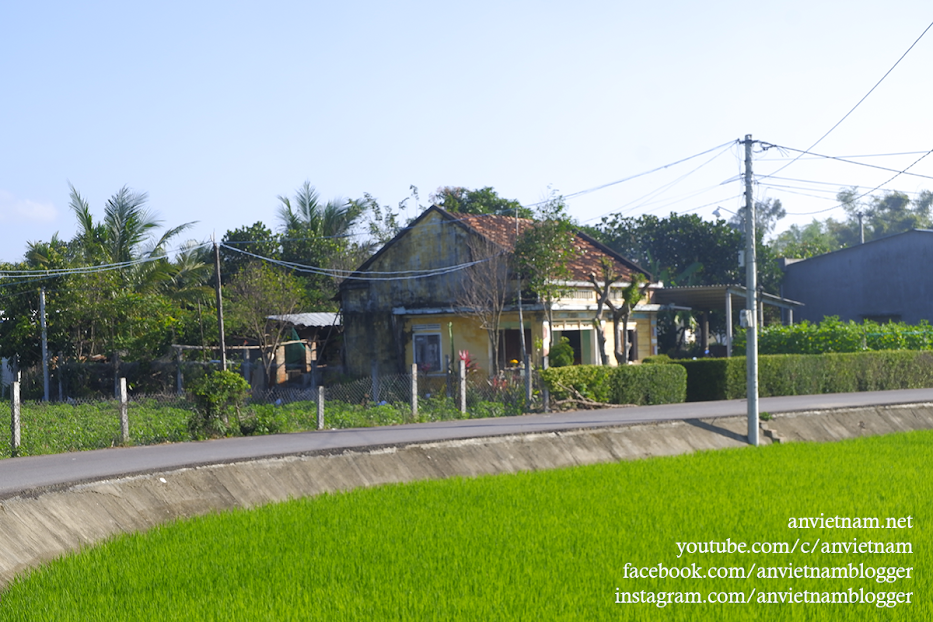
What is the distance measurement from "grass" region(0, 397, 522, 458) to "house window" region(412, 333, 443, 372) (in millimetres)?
6830

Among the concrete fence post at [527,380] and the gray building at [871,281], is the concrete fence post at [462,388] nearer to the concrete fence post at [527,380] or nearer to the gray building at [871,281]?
the concrete fence post at [527,380]

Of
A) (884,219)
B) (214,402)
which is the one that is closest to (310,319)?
(214,402)

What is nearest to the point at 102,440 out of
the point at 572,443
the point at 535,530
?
the point at 572,443

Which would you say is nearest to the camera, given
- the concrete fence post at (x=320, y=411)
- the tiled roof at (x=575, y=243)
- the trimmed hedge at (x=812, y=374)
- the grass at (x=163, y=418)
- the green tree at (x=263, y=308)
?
the grass at (x=163, y=418)

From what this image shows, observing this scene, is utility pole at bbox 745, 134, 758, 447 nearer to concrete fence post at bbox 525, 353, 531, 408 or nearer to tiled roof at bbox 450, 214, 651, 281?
concrete fence post at bbox 525, 353, 531, 408

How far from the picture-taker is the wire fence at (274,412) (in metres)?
15.2

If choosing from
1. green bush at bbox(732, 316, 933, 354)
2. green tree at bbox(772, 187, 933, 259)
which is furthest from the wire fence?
green tree at bbox(772, 187, 933, 259)

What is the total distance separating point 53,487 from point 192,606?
13.3ft

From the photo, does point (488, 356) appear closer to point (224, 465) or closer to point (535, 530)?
point (224, 465)

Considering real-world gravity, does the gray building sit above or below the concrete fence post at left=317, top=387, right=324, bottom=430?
above

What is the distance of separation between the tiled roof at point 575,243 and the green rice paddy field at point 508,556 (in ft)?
52.8

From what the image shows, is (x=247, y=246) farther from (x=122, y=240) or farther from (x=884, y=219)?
(x=884, y=219)

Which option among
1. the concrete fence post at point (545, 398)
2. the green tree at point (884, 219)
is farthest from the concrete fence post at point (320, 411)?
the green tree at point (884, 219)

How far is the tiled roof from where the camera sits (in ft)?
92.7
